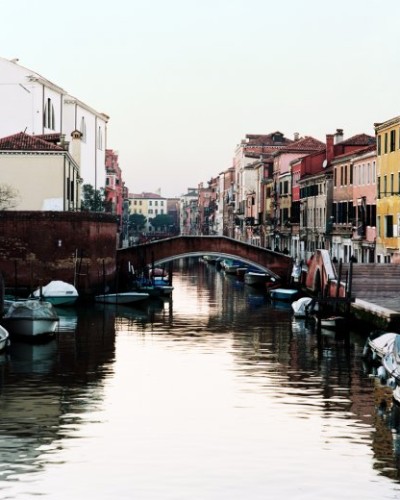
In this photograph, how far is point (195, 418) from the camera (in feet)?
66.0

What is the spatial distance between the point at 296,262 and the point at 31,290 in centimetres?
1929

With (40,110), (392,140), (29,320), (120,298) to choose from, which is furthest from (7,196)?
(29,320)

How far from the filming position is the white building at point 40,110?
204 feet

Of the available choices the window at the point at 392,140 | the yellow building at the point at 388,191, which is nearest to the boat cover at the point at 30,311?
the yellow building at the point at 388,191

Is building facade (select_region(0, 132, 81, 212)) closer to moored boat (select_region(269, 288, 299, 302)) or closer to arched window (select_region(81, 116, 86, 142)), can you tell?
moored boat (select_region(269, 288, 299, 302))

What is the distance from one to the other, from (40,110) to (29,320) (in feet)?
112

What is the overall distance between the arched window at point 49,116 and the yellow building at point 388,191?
898 inches

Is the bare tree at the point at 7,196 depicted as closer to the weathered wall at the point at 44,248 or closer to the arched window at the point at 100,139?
the weathered wall at the point at 44,248

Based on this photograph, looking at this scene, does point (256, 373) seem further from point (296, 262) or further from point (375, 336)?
point (296, 262)

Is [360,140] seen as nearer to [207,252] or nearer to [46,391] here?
[207,252]

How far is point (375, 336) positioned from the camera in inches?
1102

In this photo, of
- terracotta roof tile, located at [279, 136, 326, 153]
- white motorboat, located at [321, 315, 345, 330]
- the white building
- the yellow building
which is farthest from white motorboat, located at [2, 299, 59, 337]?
terracotta roof tile, located at [279, 136, 326, 153]

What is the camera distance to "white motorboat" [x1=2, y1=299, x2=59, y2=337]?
31.4m

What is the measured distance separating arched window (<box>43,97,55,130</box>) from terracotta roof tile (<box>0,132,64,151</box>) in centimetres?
1636
